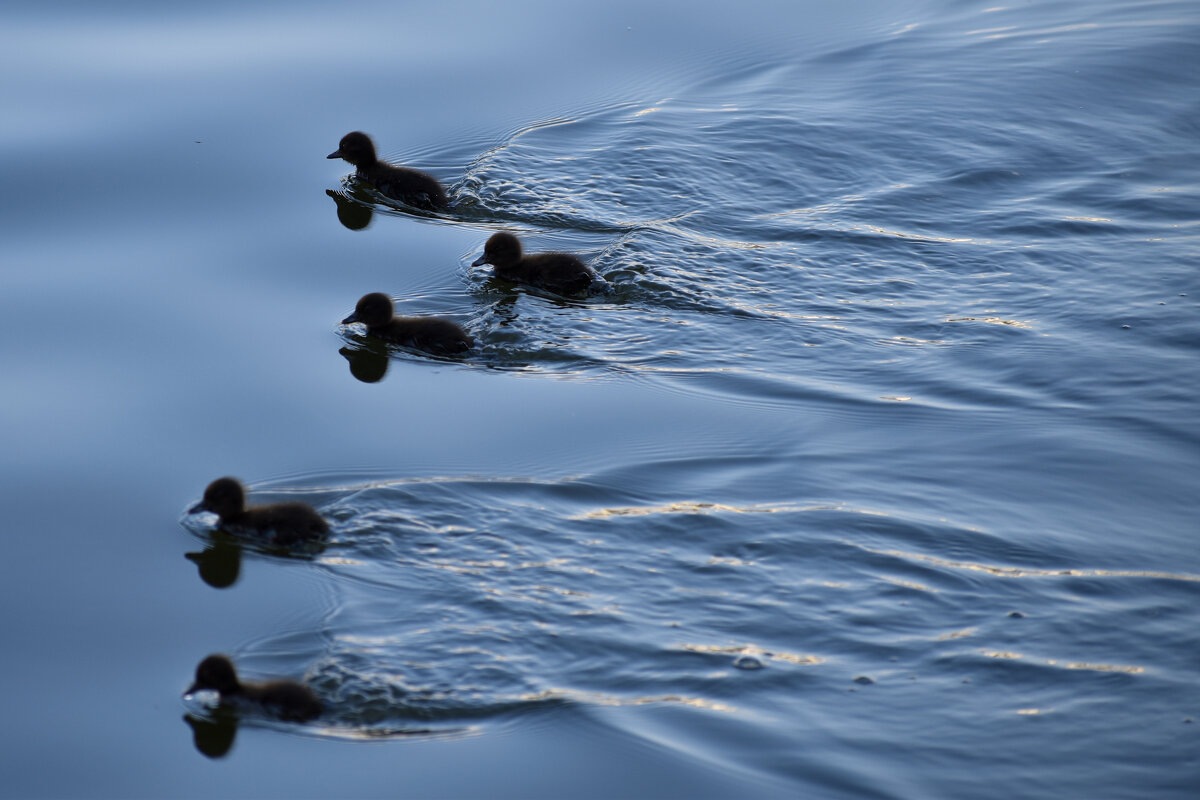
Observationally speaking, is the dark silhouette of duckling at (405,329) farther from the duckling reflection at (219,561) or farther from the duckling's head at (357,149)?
the duckling's head at (357,149)

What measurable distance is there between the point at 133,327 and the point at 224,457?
131 centimetres

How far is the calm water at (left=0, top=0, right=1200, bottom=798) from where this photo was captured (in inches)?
164

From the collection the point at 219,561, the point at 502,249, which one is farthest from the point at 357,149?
the point at 219,561

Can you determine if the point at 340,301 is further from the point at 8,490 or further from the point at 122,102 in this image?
the point at 122,102

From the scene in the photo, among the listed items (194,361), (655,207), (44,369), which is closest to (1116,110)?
(655,207)

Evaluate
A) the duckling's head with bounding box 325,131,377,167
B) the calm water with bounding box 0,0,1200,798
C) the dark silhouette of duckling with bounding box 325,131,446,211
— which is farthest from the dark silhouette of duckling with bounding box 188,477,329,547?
the duckling's head with bounding box 325,131,377,167

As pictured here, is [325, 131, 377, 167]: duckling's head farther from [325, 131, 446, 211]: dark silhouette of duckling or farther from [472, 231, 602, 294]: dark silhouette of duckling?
[472, 231, 602, 294]: dark silhouette of duckling

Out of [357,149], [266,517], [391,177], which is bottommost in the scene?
[266,517]

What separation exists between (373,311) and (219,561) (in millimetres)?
1824

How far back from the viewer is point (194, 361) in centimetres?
619

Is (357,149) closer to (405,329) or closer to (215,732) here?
(405,329)

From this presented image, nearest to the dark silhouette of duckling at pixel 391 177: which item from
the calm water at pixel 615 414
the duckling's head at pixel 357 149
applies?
the duckling's head at pixel 357 149

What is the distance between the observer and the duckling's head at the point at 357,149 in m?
8.10

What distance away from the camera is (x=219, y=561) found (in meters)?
4.92
